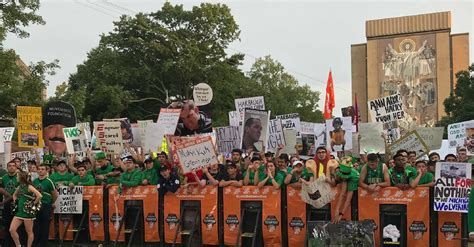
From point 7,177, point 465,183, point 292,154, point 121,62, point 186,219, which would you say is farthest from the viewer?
point 121,62

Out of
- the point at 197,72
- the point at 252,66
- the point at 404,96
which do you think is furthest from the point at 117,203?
the point at 404,96

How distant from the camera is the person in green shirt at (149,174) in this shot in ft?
42.5

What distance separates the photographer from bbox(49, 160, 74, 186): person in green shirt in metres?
13.7

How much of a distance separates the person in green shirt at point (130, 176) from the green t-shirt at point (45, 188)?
4.67 feet

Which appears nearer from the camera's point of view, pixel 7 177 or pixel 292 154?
pixel 7 177

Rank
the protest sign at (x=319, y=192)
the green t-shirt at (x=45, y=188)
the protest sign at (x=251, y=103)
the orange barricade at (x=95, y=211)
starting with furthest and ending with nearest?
the protest sign at (x=251, y=103) → the orange barricade at (x=95, y=211) → the green t-shirt at (x=45, y=188) → the protest sign at (x=319, y=192)

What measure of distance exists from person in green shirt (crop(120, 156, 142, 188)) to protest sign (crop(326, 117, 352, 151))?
492 centimetres

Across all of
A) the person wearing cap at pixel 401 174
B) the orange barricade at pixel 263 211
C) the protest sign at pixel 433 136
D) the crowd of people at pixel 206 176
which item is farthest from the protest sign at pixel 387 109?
the orange barricade at pixel 263 211

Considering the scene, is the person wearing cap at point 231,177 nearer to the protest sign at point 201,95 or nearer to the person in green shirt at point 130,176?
the person in green shirt at point 130,176

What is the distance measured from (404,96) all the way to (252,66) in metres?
25.6

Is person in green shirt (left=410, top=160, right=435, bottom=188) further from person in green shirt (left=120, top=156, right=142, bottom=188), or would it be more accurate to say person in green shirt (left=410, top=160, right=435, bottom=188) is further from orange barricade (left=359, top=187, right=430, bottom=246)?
person in green shirt (left=120, top=156, right=142, bottom=188)

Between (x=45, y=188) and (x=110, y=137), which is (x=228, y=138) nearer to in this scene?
(x=110, y=137)

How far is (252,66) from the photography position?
78.6 meters

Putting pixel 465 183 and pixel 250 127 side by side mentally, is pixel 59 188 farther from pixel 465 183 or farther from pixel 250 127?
pixel 465 183
